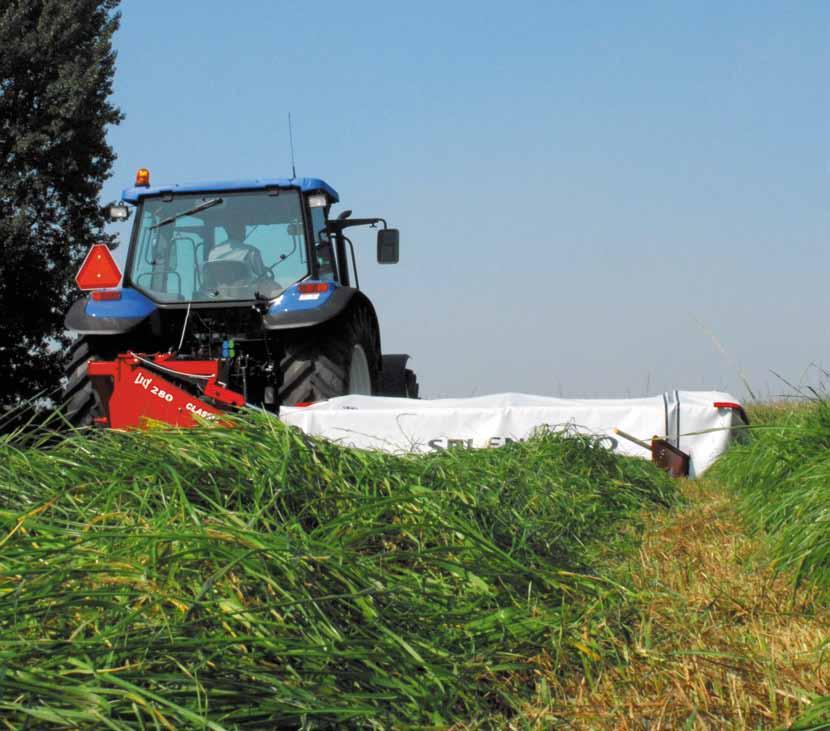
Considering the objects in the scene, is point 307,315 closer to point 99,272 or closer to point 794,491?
point 99,272

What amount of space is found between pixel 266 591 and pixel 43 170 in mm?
15594

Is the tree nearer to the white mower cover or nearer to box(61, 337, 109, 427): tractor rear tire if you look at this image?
box(61, 337, 109, 427): tractor rear tire

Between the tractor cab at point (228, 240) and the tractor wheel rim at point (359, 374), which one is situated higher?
the tractor cab at point (228, 240)

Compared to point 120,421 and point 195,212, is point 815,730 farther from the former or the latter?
point 195,212

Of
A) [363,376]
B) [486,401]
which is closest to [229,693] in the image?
[486,401]

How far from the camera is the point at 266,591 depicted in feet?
6.84

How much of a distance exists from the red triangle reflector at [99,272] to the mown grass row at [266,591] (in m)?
3.97

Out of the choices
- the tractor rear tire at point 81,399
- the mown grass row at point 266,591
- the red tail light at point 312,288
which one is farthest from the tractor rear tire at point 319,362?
the mown grass row at point 266,591

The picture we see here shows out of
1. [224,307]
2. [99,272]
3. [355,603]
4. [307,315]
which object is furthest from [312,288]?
[355,603]

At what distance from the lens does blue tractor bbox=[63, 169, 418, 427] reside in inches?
262

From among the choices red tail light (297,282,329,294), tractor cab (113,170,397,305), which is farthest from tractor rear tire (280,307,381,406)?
tractor cab (113,170,397,305)

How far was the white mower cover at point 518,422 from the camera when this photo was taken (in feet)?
18.9

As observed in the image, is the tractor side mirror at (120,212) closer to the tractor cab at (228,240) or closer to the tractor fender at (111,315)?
the tractor cab at (228,240)

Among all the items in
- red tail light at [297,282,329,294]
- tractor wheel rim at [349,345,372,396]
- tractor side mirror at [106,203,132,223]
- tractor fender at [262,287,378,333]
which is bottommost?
tractor wheel rim at [349,345,372,396]
